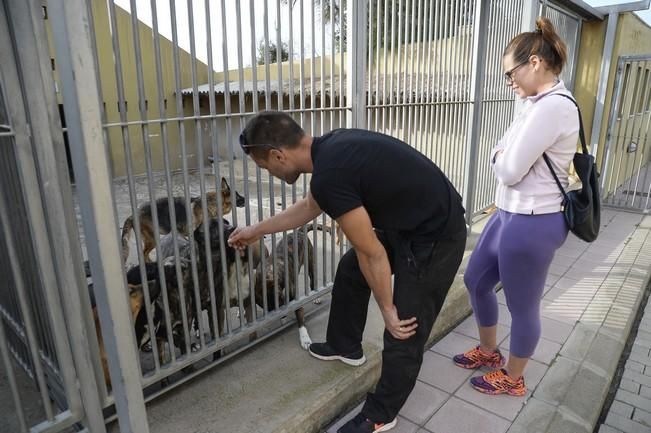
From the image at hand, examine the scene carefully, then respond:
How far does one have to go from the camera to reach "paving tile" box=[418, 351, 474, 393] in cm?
279

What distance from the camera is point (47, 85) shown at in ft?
5.45

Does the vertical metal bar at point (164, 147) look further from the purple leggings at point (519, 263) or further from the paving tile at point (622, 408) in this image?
the paving tile at point (622, 408)

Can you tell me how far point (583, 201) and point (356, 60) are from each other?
163 centimetres

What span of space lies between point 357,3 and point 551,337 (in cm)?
270

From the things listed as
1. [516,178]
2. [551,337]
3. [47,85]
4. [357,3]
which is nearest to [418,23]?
[357,3]

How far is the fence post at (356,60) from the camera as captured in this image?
2945 mm

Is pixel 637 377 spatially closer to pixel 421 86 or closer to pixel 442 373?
pixel 442 373

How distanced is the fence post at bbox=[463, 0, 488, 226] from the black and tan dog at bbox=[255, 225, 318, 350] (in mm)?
2410

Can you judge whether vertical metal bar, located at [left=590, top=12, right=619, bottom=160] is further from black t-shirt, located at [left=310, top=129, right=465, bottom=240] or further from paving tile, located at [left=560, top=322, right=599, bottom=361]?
black t-shirt, located at [left=310, top=129, right=465, bottom=240]

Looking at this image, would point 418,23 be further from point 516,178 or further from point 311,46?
point 516,178

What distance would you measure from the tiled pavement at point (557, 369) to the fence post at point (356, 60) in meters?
1.73

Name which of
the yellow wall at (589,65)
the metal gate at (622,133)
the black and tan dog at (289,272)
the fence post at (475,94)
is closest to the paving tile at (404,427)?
the black and tan dog at (289,272)

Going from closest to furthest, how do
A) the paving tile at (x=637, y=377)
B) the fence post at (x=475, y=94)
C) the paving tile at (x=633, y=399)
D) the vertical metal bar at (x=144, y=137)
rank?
1. the vertical metal bar at (x=144, y=137)
2. the paving tile at (x=633, y=399)
3. the paving tile at (x=637, y=377)
4. the fence post at (x=475, y=94)

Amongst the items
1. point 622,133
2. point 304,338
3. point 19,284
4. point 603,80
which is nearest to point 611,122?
point 603,80
